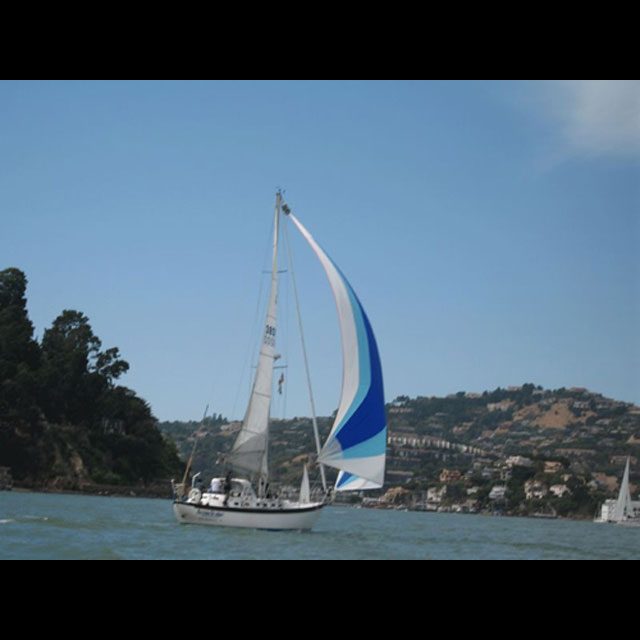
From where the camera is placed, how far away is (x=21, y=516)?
63.5 feet

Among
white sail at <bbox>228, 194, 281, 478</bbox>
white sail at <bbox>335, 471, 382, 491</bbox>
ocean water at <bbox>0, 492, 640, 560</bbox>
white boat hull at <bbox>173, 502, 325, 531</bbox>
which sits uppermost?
white sail at <bbox>228, 194, 281, 478</bbox>

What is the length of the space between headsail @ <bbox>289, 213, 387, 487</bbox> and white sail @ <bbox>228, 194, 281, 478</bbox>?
1.11m

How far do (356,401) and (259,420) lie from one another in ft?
5.90

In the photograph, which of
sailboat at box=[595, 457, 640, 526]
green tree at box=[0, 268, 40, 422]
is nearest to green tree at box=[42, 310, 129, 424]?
green tree at box=[0, 268, 40, 422]

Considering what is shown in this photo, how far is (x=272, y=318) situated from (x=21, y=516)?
574 cm

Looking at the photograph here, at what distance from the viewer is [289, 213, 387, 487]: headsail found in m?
17.4

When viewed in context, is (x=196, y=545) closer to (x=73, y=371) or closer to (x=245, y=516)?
(x=245, y=516)

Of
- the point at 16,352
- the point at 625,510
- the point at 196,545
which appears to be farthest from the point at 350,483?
the point at 625,510

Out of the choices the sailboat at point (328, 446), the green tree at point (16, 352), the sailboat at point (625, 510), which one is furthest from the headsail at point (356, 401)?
the sailboat at point (625, 510)

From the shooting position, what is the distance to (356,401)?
17.5m

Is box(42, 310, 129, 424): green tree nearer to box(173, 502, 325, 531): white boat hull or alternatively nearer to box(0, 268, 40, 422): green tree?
box(0, 268, 40, 422): green tree

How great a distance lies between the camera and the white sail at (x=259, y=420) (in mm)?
18125

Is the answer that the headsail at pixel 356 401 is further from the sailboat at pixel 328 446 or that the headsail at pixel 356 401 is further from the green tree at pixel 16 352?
the green tree at pixel 16 352
